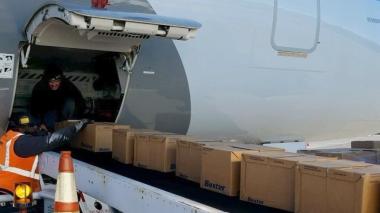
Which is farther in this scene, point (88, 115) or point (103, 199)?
point (88, 115)

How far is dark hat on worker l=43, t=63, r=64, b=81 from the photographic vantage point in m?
5.64

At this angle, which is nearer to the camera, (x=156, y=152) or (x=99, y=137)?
(x=156, y=152)

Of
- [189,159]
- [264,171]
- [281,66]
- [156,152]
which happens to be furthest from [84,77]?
[264,171]

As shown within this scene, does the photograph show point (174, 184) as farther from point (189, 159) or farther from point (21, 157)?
point (21, 157)

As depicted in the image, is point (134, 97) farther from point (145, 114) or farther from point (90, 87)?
point (90, 87)

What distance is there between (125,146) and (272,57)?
8.43 ft

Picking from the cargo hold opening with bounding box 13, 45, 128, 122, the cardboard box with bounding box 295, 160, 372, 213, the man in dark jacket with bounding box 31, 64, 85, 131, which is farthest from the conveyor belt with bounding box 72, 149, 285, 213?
the cargo hold opening with bounding box 13, 45, 128, 122

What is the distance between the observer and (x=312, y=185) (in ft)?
8.89

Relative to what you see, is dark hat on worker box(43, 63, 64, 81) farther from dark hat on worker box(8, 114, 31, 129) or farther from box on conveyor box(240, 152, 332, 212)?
box on conveyor box(240, 152, 332, 212)

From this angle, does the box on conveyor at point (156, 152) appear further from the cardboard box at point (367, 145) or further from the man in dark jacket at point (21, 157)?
the cardboard box at point (367, 145)

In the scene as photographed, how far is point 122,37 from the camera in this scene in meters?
5.01

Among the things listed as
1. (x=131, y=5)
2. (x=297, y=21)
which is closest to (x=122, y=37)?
(x=131, y=5)

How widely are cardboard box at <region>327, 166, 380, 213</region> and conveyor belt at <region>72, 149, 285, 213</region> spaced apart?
0.45 m

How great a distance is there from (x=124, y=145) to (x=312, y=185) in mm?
1999
